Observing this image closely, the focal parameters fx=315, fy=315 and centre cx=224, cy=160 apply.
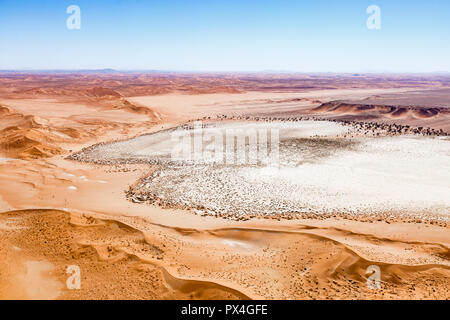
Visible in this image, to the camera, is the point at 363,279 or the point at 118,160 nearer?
the point at 363,279

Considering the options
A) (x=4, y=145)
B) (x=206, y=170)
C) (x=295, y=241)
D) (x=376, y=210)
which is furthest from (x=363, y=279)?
(x=4, y=145)

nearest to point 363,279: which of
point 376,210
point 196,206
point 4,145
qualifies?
point 376,210

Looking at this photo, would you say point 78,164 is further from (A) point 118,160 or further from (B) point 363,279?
(B) point 363,279

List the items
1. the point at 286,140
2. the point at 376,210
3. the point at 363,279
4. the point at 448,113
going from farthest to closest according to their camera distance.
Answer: the point at 448,113
the point at 286,140
the point at 376,210
the point at 363,279

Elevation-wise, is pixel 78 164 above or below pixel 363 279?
above
